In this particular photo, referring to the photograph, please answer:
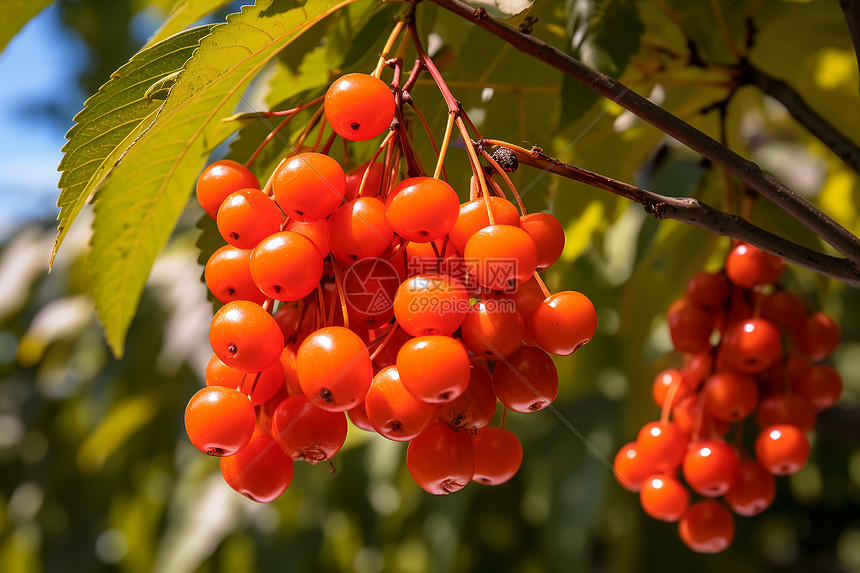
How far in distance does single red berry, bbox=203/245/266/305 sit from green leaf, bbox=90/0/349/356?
0.18 metres

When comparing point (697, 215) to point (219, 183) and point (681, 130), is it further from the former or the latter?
point (219, 183)

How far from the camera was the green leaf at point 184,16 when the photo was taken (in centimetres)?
100

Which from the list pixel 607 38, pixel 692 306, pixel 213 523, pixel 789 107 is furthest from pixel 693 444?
pixel 213 523

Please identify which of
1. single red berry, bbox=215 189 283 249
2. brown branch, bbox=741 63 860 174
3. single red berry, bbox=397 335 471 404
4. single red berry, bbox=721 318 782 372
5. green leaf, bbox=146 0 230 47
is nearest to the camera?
single red berry, bbox=397 335 471 404

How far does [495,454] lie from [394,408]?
21 centimetres

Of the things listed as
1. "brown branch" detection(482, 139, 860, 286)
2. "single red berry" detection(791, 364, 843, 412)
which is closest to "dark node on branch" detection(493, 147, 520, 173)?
"brown branch" detection(482, 139, 860, 286)

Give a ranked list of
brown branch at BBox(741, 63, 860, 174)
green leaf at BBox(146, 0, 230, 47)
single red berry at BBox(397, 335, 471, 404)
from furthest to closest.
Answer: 1. brown branch at BBox(741, 63, 860, 174)
2. green leaf at BBox(146, 0, 230, 47)
3. single red berry at BBox(397, 335, 471, 404)

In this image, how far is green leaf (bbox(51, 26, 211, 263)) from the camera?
77cm

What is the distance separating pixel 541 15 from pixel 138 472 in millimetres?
2468

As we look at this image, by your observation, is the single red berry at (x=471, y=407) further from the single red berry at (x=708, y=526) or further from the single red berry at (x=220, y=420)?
the single red berry at (x=708, y=526)

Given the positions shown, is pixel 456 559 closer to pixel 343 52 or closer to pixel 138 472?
pixel 138 472

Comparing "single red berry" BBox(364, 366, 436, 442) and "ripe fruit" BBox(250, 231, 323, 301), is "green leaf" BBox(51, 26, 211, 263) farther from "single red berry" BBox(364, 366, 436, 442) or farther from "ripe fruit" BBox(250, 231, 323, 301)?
"single red berry" BBox(364, 366, 436, 442)

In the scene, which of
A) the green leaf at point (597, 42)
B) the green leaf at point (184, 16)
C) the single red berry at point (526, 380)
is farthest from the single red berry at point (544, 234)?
the green leaf at point (184, 16)

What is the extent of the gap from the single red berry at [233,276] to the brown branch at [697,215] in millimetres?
301
